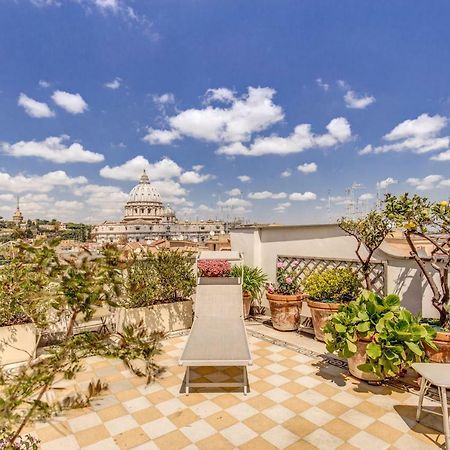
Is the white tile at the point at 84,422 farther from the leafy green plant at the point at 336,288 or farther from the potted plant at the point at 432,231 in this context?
the potted plant at the point at 432,231

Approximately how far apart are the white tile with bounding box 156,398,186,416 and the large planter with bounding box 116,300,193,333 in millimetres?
2095

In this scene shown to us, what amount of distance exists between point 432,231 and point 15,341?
6109 millimetres

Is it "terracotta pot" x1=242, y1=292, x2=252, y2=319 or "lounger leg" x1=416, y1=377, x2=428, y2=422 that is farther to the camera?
"terracotta pot" x1=242, y1=292, x2=252, y2=319

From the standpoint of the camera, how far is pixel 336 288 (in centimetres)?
571

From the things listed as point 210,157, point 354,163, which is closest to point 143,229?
point 210,157

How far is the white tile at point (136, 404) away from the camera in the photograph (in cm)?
363

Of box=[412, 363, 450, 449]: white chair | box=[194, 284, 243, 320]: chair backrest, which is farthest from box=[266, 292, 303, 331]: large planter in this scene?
box=[412, 363, 450, 449]: white chair

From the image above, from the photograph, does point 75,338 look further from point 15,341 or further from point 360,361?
point 15,341

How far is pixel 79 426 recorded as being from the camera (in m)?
3.30

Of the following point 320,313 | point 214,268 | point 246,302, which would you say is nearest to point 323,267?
point 320,313

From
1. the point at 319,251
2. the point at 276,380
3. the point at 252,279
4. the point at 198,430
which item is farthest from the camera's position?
the point at 252,279

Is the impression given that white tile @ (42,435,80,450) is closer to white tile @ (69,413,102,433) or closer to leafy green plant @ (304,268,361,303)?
white tile @ (69,413,102,433)

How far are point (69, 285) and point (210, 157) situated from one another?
107 ft

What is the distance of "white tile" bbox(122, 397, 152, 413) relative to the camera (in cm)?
363
